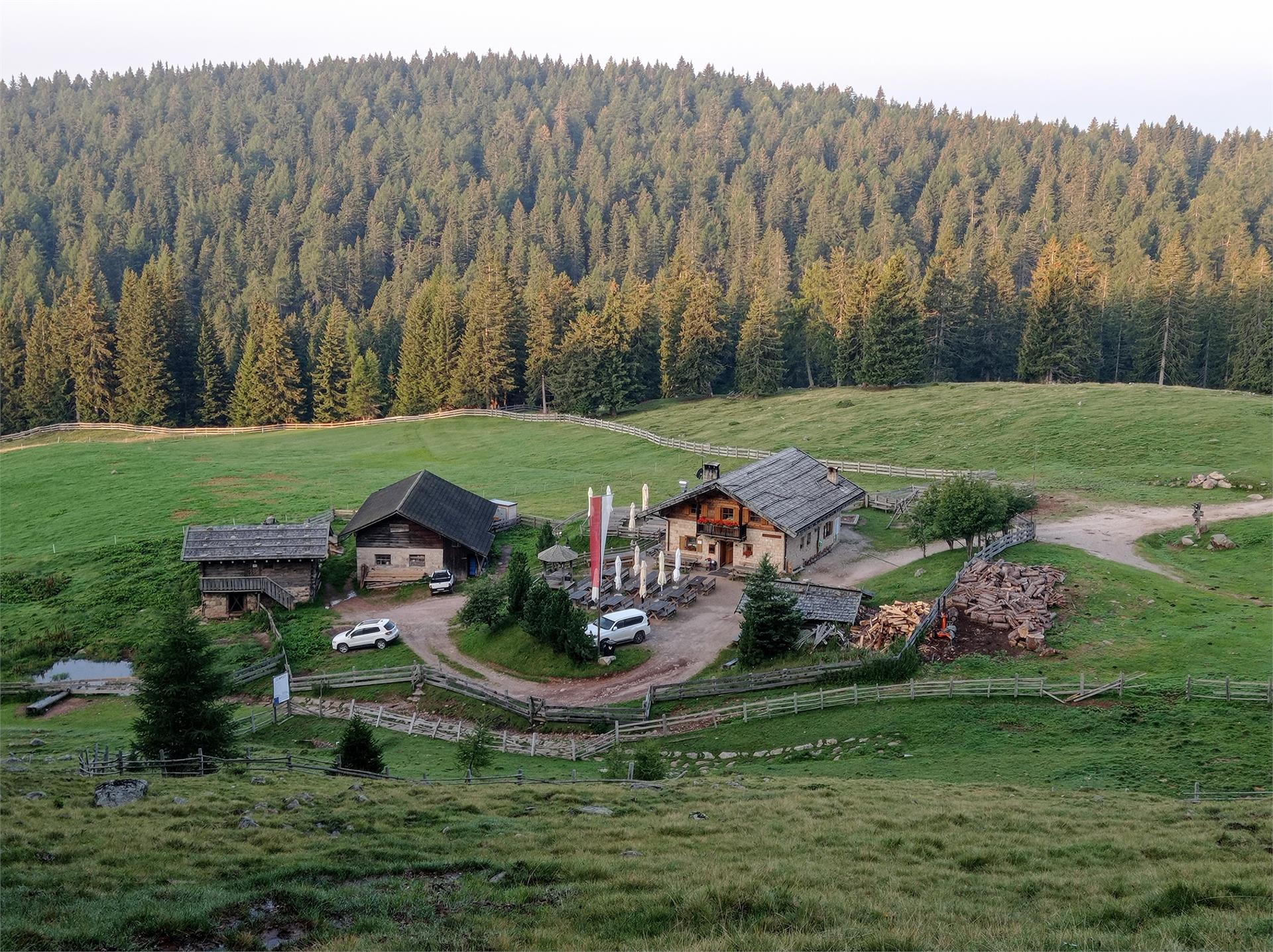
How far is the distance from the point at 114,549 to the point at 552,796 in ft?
139

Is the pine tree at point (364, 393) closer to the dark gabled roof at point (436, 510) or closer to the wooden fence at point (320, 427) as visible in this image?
the wooden fence at point (320, 427)

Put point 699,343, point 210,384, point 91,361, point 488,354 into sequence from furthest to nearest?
point 210,384
point 91,361
point 488,354
point 699,343

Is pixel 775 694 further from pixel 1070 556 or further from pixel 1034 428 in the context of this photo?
pixel 1034 428

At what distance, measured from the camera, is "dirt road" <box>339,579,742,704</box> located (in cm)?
3697

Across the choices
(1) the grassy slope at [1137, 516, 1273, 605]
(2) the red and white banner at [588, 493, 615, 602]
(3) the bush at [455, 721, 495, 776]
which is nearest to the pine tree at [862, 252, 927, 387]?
(1) the grassy slope at [1137, 516, 1273, 605]

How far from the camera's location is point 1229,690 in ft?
95.9

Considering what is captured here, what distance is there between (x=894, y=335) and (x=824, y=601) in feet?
212

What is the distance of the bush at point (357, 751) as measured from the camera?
2642cm

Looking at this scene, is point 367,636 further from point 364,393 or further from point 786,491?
point 364,393

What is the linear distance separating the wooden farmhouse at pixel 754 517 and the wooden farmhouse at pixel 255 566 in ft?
57.1

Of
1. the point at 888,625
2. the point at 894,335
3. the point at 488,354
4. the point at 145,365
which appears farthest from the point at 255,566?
the point at 145,365

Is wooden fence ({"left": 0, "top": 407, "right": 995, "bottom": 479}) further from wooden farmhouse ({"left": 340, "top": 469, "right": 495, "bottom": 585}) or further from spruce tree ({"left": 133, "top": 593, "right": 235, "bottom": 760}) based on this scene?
spruce tree ({"left": 133, "top": 593, "right": 235, "bottom": 760})

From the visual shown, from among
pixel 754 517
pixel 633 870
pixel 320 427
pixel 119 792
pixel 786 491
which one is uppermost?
pixel 786 491

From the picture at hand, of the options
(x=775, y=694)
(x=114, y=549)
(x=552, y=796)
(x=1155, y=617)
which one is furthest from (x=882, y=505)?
(x=114, y=549)
